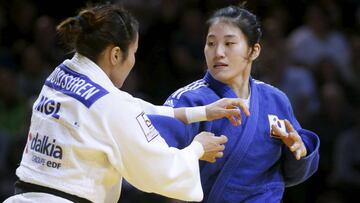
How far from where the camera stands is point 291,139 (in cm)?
403

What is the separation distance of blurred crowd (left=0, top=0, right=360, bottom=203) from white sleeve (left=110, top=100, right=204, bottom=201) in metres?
3.32

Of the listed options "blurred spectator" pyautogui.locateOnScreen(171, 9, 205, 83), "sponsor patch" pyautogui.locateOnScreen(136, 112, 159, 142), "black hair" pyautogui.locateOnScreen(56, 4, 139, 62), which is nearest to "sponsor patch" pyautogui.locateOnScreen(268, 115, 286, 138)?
"sponsor patch" pyautogui.locateOnScreen(136, 112, 159, 142)

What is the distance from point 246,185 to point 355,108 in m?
3.84

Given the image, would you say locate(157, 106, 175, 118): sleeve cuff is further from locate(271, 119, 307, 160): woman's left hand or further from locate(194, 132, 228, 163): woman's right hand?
locate(271, 119, 307, 160): woman's left hand

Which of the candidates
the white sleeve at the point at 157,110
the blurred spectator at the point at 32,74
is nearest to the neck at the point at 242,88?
the white sleeve at the point at 157,110

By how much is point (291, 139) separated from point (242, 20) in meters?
0.69

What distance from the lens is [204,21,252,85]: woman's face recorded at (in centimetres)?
409

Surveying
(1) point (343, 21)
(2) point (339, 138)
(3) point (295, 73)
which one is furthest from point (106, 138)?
(1) point (343, 21)

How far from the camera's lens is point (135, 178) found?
3.46 m

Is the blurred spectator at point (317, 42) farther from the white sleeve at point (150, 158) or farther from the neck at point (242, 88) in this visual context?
the white sleeve at point (150, 158)

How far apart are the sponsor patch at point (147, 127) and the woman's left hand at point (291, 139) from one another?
802 millimetres

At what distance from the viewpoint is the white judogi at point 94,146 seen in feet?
11.0

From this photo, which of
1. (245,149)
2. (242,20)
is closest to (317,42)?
(242,20)

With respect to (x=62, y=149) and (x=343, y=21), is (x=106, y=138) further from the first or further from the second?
(x=343, y=21)
